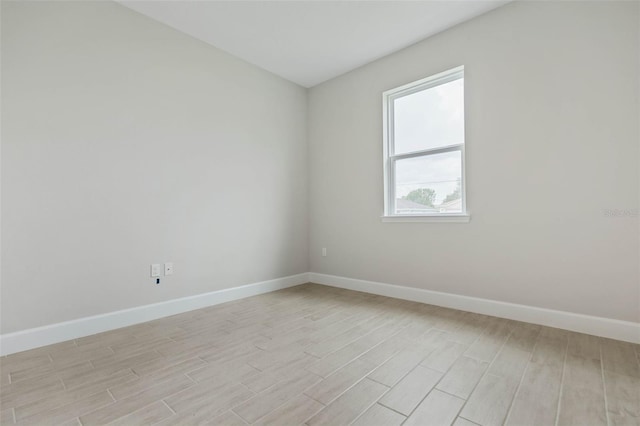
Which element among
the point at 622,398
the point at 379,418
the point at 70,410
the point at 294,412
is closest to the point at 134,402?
the point at 70,410

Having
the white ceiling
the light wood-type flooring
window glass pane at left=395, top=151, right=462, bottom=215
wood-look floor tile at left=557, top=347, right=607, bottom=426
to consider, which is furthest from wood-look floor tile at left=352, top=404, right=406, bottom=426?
the white ceiling

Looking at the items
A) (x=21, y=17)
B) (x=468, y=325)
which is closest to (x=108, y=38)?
(x=21, y=17)

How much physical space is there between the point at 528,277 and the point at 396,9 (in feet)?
8.75

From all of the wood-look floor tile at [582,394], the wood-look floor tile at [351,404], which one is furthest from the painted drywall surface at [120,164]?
the wood-look floor tile at [582,394]

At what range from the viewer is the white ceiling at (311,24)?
2.67 m

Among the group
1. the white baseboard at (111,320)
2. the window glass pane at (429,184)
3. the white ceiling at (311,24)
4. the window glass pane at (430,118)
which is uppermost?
the white ceiling at (311,24)

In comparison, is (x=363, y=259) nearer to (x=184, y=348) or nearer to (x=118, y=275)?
(x=184, y=348)

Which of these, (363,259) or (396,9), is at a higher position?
(396,9)

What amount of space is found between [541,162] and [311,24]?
248cm

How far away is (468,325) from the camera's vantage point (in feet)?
8.13

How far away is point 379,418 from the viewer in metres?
1.34

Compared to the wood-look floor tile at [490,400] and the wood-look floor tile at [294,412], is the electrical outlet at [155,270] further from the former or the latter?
the wood-look floor tile at [490,400]

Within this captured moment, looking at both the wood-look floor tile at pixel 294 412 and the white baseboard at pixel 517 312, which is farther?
the white baseboard at pixel 517 312

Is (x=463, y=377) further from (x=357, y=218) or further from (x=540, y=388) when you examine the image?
(x=357, y=218)
